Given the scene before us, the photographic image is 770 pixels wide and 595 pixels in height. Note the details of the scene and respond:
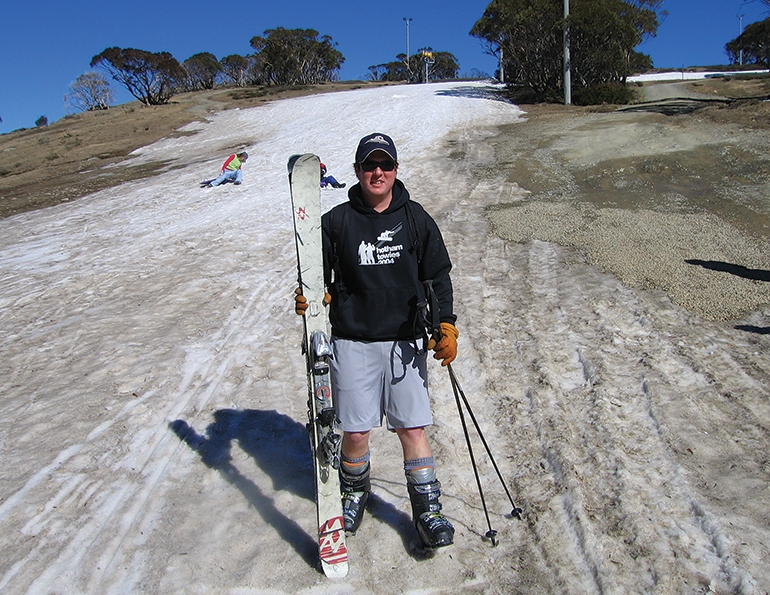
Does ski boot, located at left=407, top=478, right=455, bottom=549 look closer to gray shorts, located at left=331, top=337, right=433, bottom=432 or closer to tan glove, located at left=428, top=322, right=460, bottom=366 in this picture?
gray shorts, located at left=331, top=337, right=433, bottom=432

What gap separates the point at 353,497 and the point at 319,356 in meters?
0.88

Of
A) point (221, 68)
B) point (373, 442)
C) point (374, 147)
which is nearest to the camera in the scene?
point (374, 147)

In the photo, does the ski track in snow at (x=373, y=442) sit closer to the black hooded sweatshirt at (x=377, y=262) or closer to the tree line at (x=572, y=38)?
the black hooded sweatshirt at (x=377, y=262)

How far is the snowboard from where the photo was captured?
2.95 metres

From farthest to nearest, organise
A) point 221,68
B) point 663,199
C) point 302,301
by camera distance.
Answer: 1. point 221,68
2. point 663,199
3. point 302,301

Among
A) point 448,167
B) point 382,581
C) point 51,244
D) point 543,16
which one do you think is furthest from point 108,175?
point 543,16

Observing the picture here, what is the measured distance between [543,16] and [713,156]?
17.3 meters

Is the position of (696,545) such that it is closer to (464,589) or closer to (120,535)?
(464,589)

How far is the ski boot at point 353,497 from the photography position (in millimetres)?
3246

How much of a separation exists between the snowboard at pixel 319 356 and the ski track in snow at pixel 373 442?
0.60 ft

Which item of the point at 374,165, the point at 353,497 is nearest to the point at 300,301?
the point at 374,165

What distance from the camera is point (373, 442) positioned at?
13.7 feet

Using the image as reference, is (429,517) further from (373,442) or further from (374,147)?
(374,147)

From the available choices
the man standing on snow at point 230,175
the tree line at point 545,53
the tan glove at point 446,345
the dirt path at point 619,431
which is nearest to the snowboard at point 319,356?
the tan glove at point 446,345
